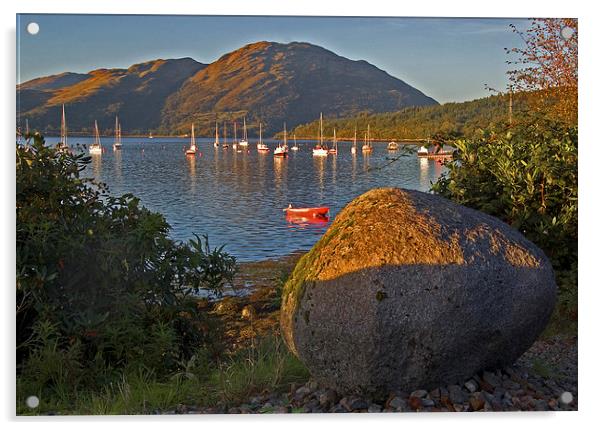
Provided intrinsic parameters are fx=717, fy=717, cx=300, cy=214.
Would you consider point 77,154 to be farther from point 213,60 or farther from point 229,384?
point 229,384

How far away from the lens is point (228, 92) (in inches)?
264

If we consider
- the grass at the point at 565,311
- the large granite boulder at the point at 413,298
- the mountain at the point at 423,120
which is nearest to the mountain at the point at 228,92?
the mountain at the point at 423,120

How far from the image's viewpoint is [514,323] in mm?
4871

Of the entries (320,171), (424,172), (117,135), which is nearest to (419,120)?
(424,172)

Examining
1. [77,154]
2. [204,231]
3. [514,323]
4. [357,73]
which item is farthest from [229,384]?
[357,73]

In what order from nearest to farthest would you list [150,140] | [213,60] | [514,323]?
[514,323]
[213,60]
[150,140]

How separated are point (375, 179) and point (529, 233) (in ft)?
5.60

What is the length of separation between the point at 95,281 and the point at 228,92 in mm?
2122

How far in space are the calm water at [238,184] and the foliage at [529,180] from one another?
0.93 m

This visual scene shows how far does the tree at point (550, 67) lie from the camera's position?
619 centimetres

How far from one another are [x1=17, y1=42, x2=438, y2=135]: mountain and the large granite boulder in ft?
6.01

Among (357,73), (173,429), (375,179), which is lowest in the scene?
(173,429)

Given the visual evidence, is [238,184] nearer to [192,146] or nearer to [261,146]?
[261,146]
